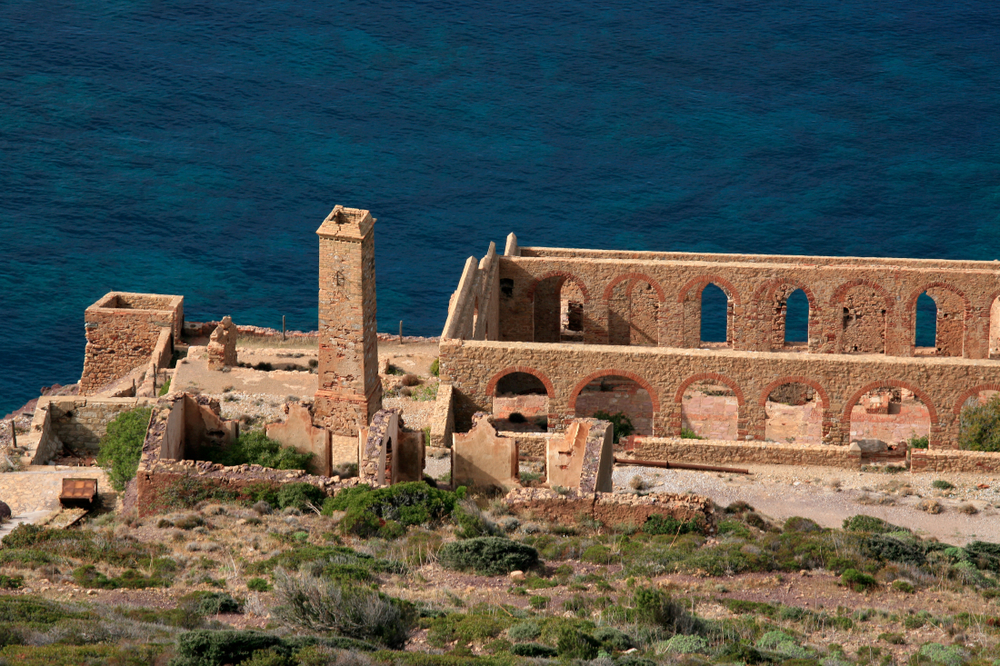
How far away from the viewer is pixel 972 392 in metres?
45.5

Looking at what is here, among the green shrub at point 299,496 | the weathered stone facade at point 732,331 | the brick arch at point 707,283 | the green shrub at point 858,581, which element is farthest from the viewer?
the brick arch at point 707,283

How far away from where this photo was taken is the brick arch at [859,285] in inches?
2098

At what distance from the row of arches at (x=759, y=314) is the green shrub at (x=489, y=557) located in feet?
71.3

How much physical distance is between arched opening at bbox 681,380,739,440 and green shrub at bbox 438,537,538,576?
610 inches

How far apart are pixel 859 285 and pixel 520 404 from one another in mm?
12768

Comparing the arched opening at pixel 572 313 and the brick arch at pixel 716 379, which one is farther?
the arched opening at pixel 572 313

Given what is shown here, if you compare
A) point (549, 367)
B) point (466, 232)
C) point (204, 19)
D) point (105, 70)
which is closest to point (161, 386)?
point (549, 367)

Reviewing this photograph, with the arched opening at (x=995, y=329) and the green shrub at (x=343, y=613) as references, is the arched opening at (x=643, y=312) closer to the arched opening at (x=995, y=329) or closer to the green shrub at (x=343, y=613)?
the arched opening at (x=995, y=329)

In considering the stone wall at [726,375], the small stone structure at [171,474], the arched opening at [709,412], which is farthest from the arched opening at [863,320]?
the small stone structure at [171,474]

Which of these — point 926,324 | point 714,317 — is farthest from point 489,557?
point 926,324

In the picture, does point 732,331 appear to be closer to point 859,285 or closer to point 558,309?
point 859,285

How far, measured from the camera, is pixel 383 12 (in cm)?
10500

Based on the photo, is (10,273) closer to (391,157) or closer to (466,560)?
(391,157)

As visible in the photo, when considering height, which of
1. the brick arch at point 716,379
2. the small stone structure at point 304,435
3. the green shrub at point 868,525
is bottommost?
the green shrub at point 868,525
